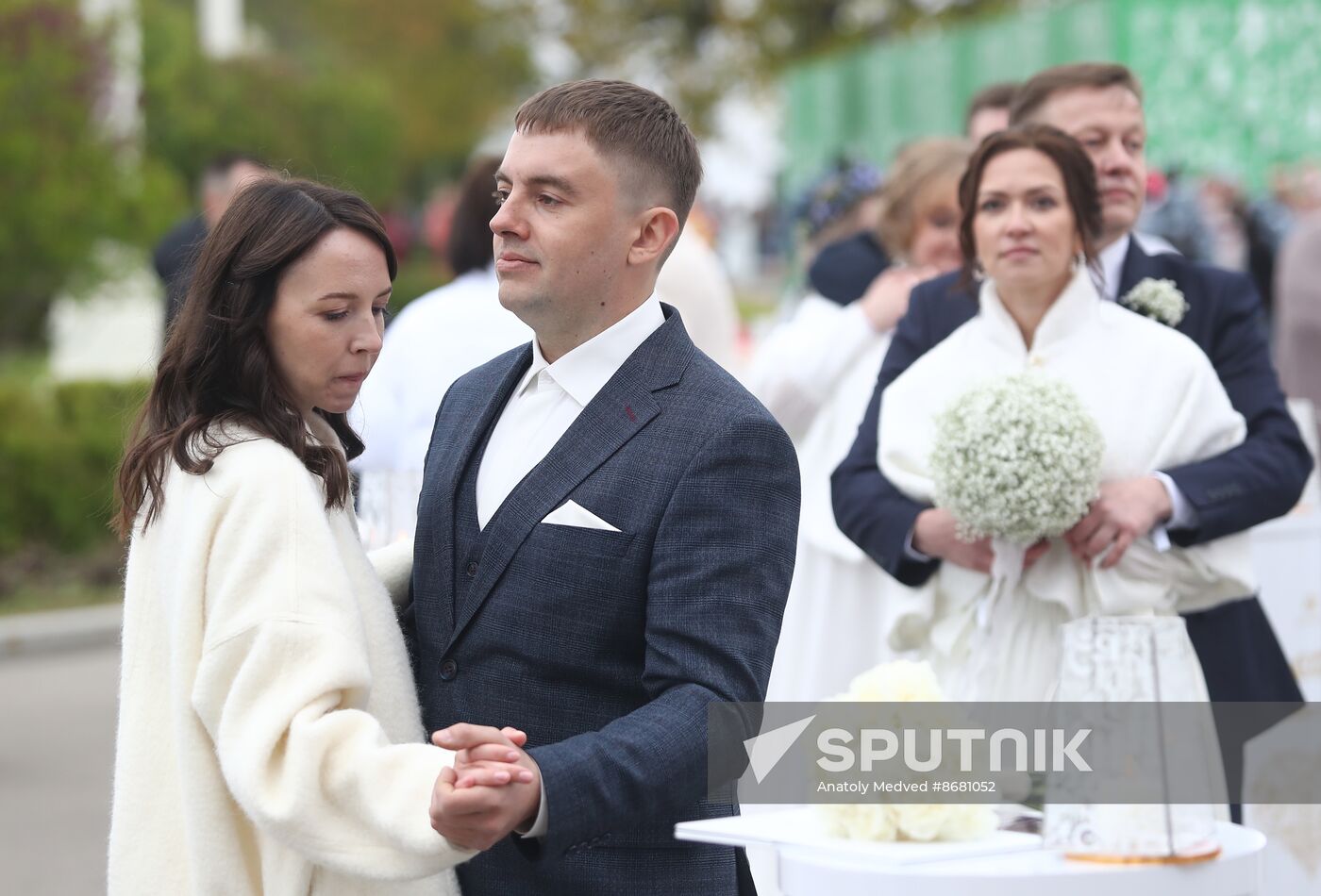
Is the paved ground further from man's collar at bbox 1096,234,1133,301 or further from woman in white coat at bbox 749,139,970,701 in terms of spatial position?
man's collar at bbox 1096,234,1133,301

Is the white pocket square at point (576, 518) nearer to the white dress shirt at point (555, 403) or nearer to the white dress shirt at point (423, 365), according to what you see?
the white dress shirt at point (555, 403)

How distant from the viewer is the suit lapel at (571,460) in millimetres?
2816

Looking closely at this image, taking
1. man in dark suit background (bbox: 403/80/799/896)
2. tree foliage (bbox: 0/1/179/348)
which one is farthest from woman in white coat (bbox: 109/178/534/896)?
tree foliage (bbox: 0/1/179/348)

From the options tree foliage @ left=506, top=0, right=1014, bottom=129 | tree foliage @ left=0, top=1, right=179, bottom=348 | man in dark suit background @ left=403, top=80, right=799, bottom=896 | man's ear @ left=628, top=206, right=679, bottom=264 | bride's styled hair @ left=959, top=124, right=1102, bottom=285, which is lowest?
man in dark suit background @ left=403, top=80, right=799, bottom=896

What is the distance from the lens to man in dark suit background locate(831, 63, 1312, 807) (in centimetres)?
389

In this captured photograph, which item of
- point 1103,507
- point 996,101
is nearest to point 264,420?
point 1103,507

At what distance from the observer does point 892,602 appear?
4.37 meters

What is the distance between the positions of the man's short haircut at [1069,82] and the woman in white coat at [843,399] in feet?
2.68

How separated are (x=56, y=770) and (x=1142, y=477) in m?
5.98

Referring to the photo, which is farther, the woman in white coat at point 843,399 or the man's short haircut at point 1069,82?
the woman in white coat at point 843,399

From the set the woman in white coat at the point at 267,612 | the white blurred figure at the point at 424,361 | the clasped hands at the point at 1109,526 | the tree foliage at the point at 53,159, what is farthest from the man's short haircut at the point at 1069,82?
the tree foliage at the point at 53,159

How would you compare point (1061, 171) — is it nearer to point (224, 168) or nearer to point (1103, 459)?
point (1103, 459)

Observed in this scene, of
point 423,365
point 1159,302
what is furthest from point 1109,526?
point 423,365

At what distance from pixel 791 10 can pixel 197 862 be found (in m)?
34.7
